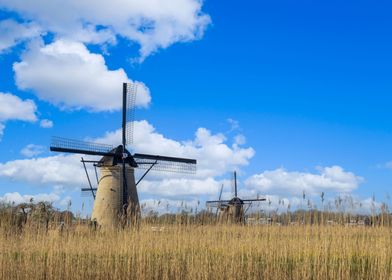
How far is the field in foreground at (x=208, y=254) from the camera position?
7480 mm

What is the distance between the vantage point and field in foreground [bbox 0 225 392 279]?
7480 millimetres

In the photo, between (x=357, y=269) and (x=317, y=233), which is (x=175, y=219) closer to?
(x=317, y=233)

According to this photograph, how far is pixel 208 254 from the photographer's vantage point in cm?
799

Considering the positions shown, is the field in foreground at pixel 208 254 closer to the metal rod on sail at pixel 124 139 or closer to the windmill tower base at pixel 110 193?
the windmill tower base at pixel 110 193

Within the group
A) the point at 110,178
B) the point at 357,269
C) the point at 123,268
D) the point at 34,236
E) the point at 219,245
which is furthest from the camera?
the point at 110,178

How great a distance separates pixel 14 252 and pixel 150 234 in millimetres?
2425

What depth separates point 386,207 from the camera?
756cm

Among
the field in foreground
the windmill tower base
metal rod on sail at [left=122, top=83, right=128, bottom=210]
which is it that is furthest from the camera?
metal rod on sail at [left=122, top=83, right=128, bottom=210]

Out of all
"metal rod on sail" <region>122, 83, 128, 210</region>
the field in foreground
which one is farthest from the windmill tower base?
the field in foreground

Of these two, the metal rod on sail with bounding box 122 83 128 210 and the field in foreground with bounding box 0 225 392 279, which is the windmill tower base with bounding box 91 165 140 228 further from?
the field in foreground with bounding box 0 225 392 279

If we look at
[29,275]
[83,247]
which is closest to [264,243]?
[83,247]

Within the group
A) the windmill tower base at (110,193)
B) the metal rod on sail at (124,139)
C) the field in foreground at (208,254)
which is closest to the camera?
the field in foreground at (208,254)

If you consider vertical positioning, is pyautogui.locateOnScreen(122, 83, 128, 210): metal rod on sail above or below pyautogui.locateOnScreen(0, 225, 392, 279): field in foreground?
above

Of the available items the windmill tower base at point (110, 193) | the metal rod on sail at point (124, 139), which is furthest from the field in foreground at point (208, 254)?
the metal rod on sail at point (124, 139)
